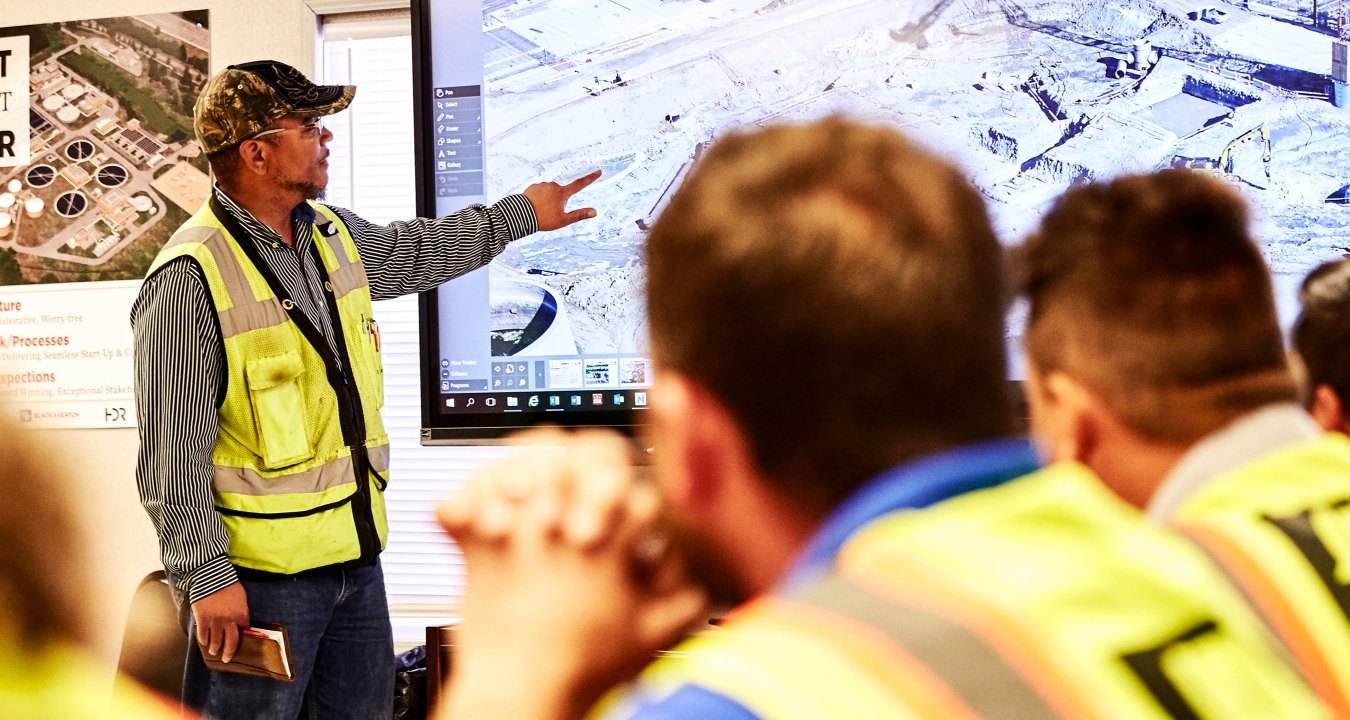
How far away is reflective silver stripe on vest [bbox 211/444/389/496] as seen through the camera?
7.74 ft

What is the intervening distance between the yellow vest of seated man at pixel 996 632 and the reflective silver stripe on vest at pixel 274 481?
198 cm

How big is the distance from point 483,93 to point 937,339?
2669mm

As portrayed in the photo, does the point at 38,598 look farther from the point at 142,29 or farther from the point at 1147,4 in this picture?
the point at 142,29

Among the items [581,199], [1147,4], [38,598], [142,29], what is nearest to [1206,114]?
[1147,4]

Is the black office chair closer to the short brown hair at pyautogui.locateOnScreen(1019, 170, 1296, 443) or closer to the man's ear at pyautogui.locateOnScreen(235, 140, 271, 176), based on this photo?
the man's ear at pyautogui.locateOnScreen(235, 140, 271, 176)

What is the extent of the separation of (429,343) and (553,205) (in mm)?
507

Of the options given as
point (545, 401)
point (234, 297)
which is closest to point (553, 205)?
point (545, 401)

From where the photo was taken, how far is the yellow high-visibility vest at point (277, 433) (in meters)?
2.35

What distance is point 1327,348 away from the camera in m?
1.46

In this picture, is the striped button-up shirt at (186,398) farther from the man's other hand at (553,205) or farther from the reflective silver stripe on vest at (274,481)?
the man's other hand at (553,205)

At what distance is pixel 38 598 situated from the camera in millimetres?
543

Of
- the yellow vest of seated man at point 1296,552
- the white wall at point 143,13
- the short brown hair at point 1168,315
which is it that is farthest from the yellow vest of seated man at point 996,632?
the white wall at point 143,13

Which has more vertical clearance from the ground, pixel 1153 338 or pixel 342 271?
pixel 342 271

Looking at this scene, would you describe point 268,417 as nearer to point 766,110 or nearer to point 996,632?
point 766,110
